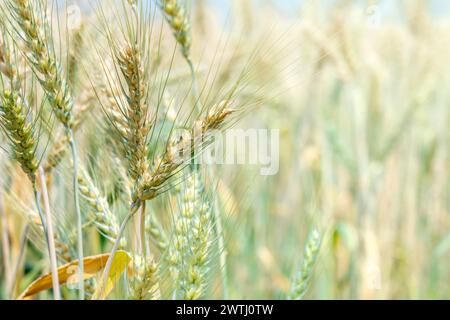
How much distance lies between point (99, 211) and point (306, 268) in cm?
31

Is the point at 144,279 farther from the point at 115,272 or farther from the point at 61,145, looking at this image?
the point at 61,145

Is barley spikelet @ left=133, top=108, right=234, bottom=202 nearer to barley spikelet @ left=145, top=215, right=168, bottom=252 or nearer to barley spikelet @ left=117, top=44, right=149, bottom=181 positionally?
barley spikelet @ left=117, top=44, right=149, bottom=181

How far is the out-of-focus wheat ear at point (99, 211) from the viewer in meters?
0.71

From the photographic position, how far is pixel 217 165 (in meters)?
0.83

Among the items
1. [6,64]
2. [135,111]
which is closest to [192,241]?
[135,111]

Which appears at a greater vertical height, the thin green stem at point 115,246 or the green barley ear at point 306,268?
the thin green stem at point 115,246

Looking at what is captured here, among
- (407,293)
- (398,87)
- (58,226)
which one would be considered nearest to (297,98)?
(398,87)

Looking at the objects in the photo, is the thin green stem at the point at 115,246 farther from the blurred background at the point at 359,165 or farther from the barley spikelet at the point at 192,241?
the blurred background at the point at 359,165

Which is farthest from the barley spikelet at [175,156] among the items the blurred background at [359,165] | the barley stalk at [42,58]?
the blurred background at [359,165]

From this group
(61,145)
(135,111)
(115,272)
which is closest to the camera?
(135,111)

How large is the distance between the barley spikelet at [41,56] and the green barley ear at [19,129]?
35 mm

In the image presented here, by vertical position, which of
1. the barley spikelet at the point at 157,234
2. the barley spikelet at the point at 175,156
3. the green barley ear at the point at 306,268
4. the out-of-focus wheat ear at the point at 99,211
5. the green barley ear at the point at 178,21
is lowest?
the green barley ear at the point at 306,268

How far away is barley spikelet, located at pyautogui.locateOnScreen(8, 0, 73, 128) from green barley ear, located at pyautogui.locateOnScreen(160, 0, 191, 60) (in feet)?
0.67

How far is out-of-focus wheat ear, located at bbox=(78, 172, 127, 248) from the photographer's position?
708 millimetres
